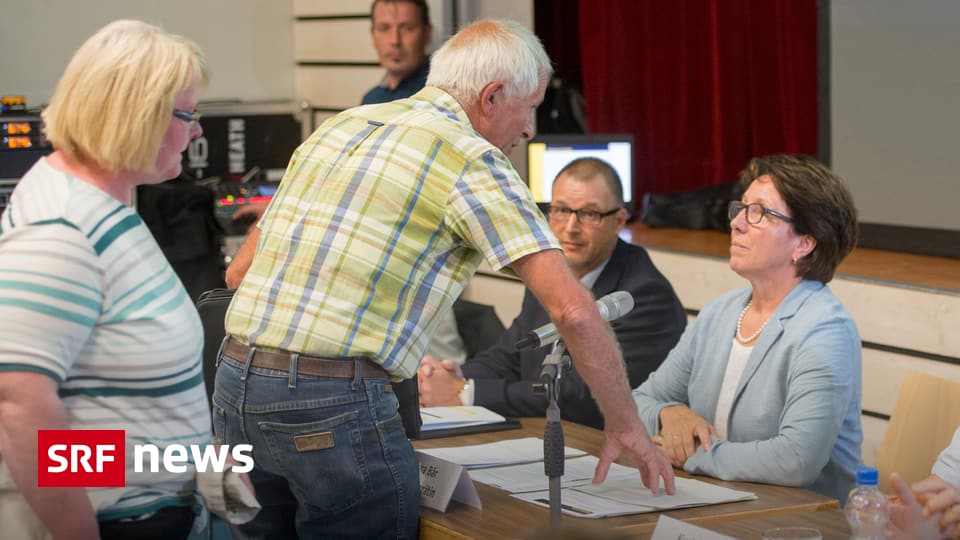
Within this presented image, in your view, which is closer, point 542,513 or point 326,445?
point 326,445

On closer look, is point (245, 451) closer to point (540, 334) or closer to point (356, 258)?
point (356, 258)

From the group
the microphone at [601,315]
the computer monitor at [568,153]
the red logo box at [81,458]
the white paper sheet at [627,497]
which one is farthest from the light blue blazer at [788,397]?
the computer monitor at [568,153]

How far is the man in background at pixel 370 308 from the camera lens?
210 cm

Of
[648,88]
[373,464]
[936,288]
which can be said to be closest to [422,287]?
[373,464]

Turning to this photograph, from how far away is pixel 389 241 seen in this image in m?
2.12

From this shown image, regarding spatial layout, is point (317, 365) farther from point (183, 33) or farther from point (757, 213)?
point (183, 33)

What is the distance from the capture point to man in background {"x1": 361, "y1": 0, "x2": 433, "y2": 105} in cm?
580

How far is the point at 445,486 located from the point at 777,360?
32.9 inches

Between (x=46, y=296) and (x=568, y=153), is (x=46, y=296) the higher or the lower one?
the higher one

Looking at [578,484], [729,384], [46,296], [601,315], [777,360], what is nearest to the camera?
[46,296]

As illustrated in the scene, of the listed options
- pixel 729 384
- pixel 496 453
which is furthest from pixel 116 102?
pixel 729 384

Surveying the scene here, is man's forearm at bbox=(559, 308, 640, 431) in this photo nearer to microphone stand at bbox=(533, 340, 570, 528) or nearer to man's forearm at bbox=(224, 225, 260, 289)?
microphone stand at bbox=(533, 340, 570, 528)

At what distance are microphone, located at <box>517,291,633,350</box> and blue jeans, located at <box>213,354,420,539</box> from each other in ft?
0.84

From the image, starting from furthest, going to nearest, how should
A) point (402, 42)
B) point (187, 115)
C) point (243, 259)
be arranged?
point (402, 42), point (243, 259), point (187, 115)
